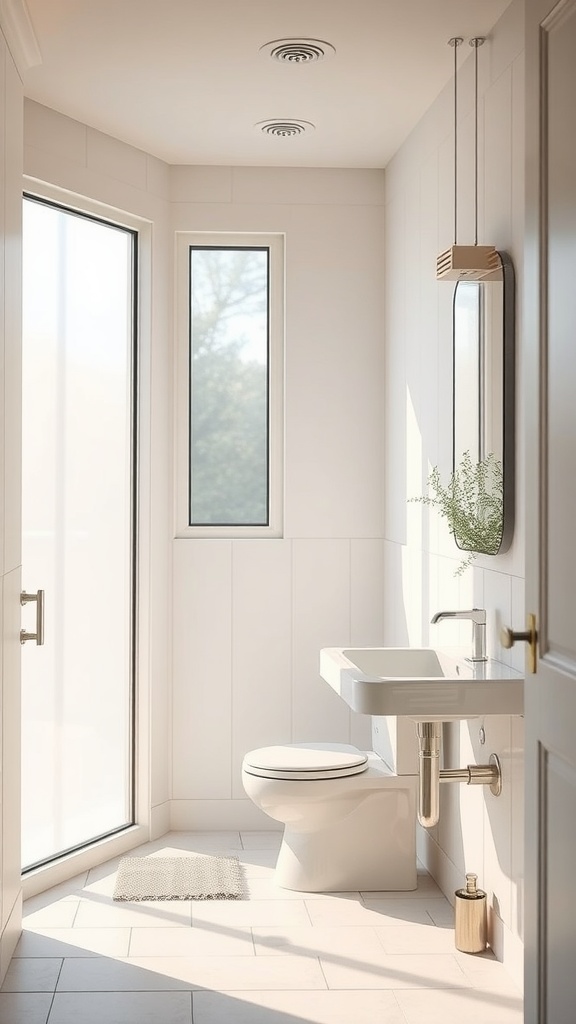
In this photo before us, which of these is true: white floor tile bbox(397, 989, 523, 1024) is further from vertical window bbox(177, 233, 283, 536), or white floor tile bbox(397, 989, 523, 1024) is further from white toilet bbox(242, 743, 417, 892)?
vertical window bbox(177, 233, 283, 536)

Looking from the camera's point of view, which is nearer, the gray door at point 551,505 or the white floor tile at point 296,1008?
the gray door at point 551,505

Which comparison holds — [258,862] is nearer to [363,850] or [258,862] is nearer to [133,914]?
[363,850]

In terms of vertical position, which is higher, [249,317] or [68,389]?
[249,317]

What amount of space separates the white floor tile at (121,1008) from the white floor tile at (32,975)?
0.08m

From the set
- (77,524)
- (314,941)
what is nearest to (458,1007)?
(314,941)

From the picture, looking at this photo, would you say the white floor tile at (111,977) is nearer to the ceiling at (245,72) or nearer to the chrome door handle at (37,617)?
the chrome door handle at (37,617)

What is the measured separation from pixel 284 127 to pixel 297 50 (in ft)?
2.30

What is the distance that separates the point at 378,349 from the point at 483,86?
1480 mm

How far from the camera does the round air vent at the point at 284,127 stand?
12.7 feet

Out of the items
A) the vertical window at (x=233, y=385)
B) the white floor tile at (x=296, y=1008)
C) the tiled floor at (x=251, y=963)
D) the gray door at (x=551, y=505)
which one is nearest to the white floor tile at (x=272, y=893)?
the tiled floor at (x=251, y=963)

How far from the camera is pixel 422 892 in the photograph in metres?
3.67

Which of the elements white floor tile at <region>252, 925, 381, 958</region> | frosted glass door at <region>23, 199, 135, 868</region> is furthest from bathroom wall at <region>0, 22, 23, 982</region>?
white floor tile at <region>252, 925, 381, 958</region>

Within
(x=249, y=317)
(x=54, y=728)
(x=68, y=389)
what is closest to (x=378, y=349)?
(x=249, y=317)

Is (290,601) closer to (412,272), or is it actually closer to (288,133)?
(412,272)
